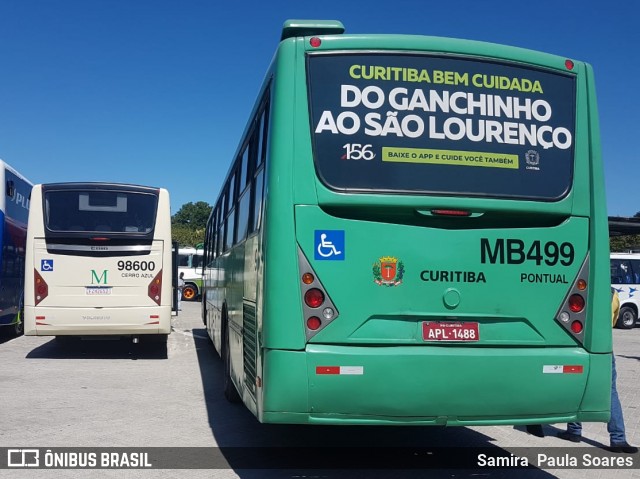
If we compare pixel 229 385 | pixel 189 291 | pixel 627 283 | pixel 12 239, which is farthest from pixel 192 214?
pixel 229 385

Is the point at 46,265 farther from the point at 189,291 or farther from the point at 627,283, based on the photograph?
the point at 189,291

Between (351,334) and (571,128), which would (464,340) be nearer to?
(351,334)

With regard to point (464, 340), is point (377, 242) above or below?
above

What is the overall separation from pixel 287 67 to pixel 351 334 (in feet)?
6.74

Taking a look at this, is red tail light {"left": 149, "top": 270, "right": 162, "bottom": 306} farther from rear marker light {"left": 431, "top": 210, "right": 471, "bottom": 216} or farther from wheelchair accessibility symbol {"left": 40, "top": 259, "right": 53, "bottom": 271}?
rear marker light {"left": 431, "top": 210, "right": 471, "bottom": 216}

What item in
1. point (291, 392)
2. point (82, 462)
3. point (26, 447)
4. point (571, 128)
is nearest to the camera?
point (291, 392)

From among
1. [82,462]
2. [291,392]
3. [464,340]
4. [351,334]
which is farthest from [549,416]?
[82,462]

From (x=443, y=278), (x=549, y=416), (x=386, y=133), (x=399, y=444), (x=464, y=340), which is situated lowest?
(x=399, y=444)

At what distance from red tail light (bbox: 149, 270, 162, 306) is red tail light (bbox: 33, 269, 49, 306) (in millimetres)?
1821

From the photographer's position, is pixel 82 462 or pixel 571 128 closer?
pixel 571 128

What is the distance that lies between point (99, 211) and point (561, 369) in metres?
9.71

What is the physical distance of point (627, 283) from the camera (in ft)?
88.0

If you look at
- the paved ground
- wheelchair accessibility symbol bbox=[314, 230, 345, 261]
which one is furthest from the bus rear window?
wheelchair accessibility symbol bbox=[314, 230, 345, 261]

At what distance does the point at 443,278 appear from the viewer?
5059 mm
